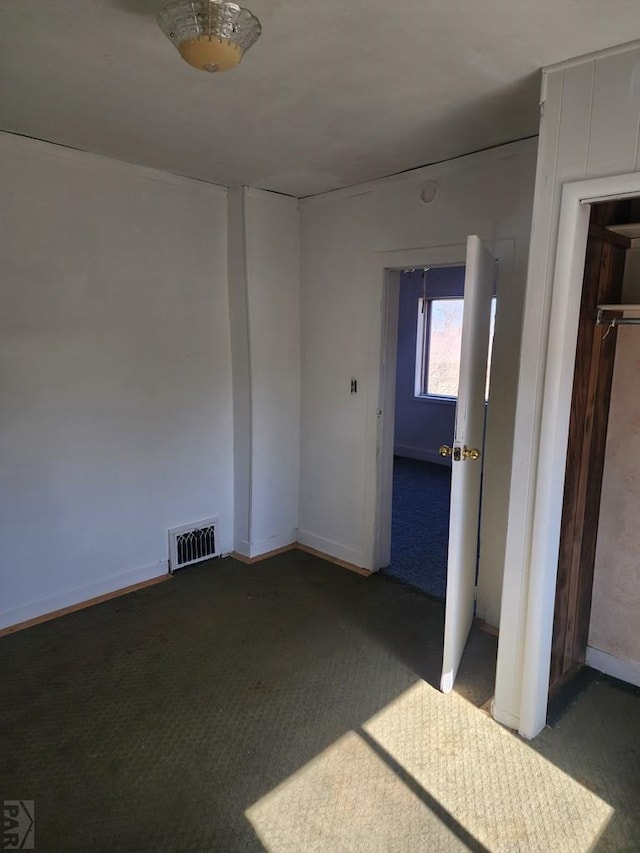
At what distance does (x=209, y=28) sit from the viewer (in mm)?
1367

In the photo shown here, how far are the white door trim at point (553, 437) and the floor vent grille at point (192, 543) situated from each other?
6.69 ft

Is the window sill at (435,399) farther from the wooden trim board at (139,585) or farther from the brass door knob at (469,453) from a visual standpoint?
the brass door knob at (469,453)

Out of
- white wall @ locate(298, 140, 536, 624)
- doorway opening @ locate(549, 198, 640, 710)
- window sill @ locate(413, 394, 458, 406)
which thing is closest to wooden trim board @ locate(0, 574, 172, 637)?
white wall @ locate(298, 140, 536, 624)

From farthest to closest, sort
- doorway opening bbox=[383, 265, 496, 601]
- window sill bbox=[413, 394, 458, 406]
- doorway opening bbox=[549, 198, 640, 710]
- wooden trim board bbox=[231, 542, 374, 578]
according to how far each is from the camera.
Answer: window sill bbox=[413, 394, 458, 406]
doorway opening bbox=[383, 265, 496, 601]
wooden trim board bbox=[231, 542, 374, 578]
doorway opening bbox=[549, 198, 640, 710]

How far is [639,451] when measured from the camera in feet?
7.47

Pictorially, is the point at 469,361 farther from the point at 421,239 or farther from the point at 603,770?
the point at 603,770

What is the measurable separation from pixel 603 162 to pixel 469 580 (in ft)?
5.66

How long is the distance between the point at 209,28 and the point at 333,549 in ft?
9.62

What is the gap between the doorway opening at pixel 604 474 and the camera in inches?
81.4

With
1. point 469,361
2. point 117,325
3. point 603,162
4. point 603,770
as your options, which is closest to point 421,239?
point 469,361

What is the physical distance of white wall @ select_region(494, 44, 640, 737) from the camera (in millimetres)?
1654

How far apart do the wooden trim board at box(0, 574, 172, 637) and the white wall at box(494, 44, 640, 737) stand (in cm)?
203

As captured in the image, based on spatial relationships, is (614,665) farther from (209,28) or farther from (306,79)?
(209,28)

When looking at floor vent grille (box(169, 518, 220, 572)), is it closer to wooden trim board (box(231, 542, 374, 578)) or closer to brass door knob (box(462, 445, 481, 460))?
wooden trim board (box(231, 542, 374, 578))
